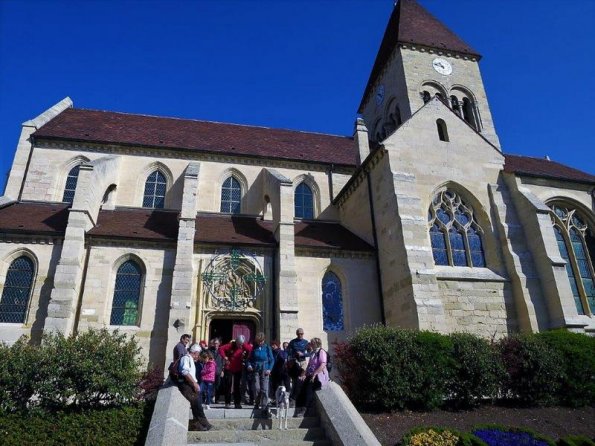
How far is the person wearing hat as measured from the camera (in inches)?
299

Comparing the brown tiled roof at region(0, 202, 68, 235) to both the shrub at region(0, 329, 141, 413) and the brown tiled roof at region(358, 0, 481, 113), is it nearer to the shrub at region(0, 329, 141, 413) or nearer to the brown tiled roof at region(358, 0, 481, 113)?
the shrub at region(0, 329, 141, 413)

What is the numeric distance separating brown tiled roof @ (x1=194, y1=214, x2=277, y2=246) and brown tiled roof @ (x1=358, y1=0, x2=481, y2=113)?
16928 mm

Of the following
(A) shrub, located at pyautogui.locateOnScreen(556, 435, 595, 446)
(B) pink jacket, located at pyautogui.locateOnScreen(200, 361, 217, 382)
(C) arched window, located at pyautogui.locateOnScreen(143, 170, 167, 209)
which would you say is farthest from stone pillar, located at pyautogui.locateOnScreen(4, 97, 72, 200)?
(A) shrub, located at pyautogui.locateOnScreen(556, 435, 595, 446)

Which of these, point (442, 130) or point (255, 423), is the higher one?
point (442, 130)

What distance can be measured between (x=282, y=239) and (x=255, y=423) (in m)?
8.13

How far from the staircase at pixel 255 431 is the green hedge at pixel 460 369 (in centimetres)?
205

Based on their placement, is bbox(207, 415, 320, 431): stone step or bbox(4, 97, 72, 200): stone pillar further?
bbox(4, 97, 72, 200): stone pillar

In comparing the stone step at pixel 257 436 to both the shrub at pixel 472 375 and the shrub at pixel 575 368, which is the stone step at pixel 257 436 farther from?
the shrub at pixel 575 368

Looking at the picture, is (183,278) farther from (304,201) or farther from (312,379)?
(304,201)

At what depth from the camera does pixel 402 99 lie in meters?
26.2

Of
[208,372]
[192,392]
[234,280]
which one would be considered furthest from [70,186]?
[192,392]

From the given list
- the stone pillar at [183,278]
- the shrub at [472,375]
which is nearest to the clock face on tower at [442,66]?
the stone pillar at [183,278]

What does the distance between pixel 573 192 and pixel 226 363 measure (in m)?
17.4

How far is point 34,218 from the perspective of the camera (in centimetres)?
1572
